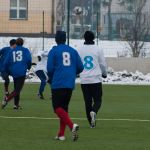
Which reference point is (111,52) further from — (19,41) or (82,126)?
(82,126)

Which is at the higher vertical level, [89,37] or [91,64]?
[89,37]

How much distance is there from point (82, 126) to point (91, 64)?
128cm

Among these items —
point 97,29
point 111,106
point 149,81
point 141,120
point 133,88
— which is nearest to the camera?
point 141,120

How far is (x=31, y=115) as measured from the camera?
19250 mm

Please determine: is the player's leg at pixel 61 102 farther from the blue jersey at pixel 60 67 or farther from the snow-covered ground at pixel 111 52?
the snow-covered ground at pixel 111 52

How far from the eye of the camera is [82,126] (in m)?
16.9

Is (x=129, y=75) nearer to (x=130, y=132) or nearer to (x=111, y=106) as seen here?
(x=111, y=106)

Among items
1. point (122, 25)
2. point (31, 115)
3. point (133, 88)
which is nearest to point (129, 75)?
point (133, 88)

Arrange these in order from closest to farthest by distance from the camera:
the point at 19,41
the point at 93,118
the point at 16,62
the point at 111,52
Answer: the point at 93,118 < the point at 16,62 < the point at 19,41 < the point at 111,52

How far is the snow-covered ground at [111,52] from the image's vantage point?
115ft

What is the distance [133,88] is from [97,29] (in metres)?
8.58

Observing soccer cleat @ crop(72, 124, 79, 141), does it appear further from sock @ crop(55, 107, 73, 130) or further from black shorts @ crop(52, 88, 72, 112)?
black shorts @ crop(52, 88, 72, 112)

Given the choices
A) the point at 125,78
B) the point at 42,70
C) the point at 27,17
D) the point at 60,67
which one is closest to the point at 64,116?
the point at 60,67

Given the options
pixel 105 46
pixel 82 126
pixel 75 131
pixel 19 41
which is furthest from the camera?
pixel 105 46
